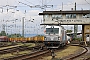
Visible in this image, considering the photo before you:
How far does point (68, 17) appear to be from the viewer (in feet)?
172

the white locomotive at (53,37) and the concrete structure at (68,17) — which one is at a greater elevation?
the concrete structure at (68,17)

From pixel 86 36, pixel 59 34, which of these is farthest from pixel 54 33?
pixel 86 36

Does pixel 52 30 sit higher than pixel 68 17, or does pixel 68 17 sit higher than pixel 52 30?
pixel 68 17

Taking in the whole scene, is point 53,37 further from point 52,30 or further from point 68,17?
point 68,17

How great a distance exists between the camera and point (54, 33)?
89.8ft

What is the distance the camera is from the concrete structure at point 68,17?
169ft

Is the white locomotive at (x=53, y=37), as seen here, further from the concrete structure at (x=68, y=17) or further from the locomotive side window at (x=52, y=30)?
the concrete structure at (x=68, y=17)

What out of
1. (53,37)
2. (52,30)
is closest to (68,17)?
(52,30)

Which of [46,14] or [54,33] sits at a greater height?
[46,14]

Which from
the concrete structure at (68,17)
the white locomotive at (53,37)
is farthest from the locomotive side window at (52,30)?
the concrete structure at (68,17)

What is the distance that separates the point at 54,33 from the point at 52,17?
25.8 meters

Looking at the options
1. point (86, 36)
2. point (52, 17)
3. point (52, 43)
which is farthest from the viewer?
point (52, 17)

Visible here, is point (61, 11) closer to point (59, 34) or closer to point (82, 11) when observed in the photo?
point (82, 11)

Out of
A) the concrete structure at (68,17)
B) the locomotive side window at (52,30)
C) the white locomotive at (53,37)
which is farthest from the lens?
the concrete structure at (68,17)
